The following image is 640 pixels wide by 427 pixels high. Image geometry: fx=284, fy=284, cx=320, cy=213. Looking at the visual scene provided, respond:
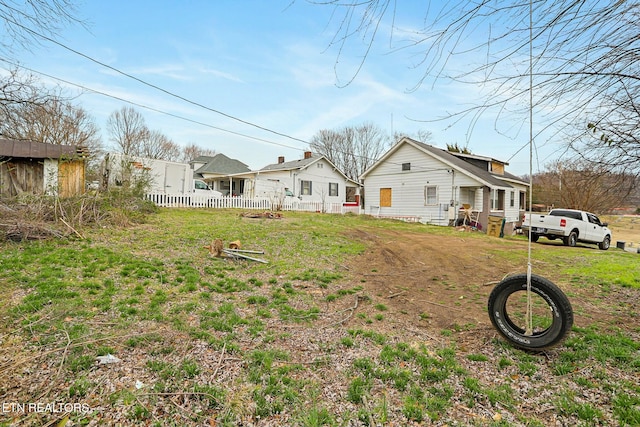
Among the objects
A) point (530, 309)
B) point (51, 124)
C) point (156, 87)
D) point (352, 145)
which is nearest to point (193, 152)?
point (352, 145)

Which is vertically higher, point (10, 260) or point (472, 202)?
point (472, 202)

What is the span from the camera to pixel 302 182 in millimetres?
24031

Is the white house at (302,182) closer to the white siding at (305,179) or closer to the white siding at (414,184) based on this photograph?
the white siding at (305,179)

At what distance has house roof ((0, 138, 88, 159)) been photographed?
891 centimetres

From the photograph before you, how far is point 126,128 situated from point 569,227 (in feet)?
134

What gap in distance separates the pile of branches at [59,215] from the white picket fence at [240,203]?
10.3 feet

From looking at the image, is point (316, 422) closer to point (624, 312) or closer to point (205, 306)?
point (205, 306)

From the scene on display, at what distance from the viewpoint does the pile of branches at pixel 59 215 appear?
21.9ft

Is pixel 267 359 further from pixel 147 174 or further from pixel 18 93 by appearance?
pixel 147 174

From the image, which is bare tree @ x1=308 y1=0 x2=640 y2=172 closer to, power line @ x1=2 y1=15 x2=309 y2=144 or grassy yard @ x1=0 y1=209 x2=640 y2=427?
grassy yard @ x1=0 y1=209 x2=640 y2=427

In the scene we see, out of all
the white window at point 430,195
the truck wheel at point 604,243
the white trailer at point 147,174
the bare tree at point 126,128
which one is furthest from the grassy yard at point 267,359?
the bare tree at point 126,128

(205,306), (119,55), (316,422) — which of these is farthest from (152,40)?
(316,422)

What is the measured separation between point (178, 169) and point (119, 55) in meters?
6.37

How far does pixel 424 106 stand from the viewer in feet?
8.73
